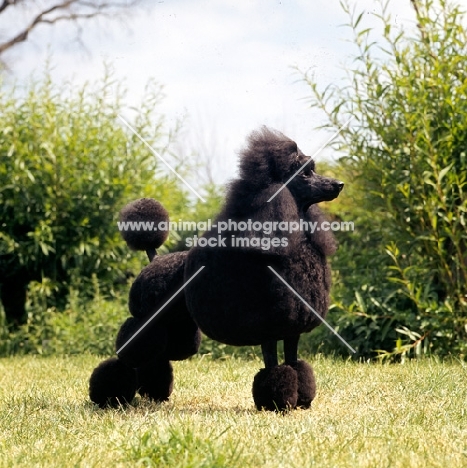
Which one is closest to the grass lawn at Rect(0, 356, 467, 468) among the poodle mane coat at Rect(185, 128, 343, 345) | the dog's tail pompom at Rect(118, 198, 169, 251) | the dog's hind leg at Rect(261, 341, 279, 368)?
the dog's hind leg at Rect(261, 341, 279, 368)

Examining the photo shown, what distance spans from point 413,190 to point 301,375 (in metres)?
2.50

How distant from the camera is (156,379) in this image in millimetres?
4043

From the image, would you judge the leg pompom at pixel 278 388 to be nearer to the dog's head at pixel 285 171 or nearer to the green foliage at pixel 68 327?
the dog's head at pixel 285 171

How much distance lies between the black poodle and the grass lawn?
0.90 ft

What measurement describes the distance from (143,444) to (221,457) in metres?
0.32

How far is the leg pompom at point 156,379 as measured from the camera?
400cm

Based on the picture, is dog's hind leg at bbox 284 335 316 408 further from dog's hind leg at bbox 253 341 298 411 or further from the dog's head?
the dog's head

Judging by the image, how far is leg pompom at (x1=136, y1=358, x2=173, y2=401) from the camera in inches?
157

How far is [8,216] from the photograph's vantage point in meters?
7.06

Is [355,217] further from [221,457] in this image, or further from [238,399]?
[221,457]

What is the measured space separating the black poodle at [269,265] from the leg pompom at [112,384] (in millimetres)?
469

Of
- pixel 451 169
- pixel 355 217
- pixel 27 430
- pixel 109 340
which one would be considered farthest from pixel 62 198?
pixel 27 430

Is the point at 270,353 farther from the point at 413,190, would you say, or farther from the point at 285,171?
the point at 413,190

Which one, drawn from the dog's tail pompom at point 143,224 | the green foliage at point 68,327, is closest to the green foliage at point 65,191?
the green foliage at point 68,327
